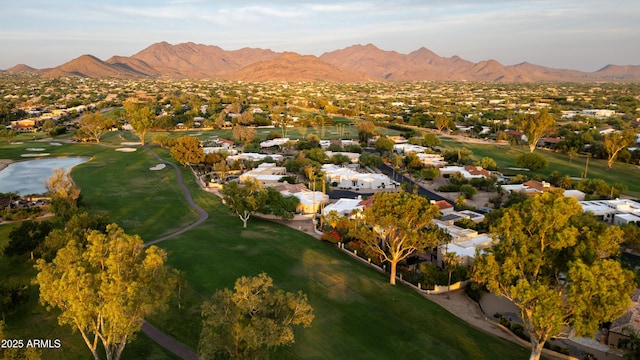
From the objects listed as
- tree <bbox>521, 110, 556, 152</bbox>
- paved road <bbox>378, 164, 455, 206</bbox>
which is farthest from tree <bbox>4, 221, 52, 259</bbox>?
tree <bbox>521, 110, 556, 152</bbox>

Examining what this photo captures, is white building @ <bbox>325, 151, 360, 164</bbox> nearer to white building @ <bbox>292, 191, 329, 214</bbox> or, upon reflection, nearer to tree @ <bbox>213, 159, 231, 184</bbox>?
tree @ <bbox>213, 159, 231, 184</bbox>

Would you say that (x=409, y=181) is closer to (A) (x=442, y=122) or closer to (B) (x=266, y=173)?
(B) (x=266, y=173)

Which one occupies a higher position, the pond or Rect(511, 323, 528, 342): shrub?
the pond

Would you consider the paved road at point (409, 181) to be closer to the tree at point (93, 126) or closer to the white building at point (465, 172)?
the white building at point (465, 172)

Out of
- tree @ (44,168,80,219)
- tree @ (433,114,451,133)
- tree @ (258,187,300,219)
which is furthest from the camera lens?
tree @ (433,114,451,133)

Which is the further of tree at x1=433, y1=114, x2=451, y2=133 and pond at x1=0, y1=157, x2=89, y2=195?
tree at x1=433, y1=114, x2=451, y2=133

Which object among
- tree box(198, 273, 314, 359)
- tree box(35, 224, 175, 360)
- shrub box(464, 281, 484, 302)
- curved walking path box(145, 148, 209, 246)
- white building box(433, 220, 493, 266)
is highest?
tree box(35, 224, 175, 360)

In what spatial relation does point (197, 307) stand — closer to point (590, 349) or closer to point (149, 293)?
point (149, 293)

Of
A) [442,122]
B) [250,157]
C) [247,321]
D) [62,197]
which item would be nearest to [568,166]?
[442,122]
